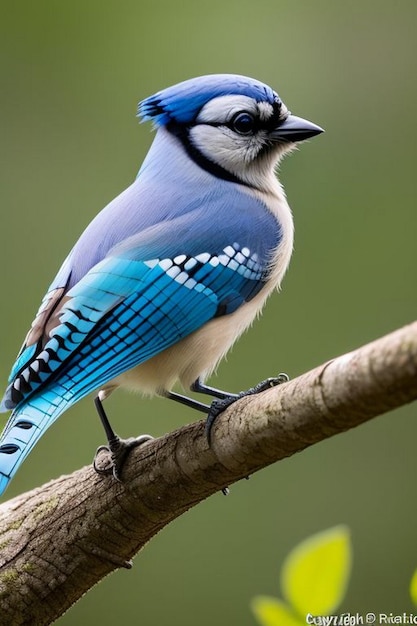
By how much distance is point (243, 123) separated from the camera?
3154mm

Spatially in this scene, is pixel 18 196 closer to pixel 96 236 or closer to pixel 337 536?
pixel 96 236

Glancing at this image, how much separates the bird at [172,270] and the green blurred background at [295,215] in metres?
1.74

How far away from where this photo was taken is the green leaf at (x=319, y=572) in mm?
1354

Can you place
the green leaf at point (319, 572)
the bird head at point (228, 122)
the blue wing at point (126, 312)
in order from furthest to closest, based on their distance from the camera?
1. the bird head at point (228, 122)
2. the blue wing at point (126, 312)
3. the green leaf at point (319, 572)

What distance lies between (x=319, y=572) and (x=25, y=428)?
1136mm

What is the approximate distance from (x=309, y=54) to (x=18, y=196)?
164cm

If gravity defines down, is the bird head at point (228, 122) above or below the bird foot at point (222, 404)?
above

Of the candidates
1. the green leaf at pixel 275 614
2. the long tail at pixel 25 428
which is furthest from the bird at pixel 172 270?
the green leaf at pixel 275 614

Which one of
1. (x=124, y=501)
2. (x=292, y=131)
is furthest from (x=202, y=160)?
(x=124, y=501)

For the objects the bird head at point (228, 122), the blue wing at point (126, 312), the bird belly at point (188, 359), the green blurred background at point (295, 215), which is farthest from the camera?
the green blurred background at point (295, 215)

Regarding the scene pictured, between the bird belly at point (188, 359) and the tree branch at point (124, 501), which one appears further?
the bird belly at point (188, 359)

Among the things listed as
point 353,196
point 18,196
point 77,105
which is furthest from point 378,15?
point 18,196

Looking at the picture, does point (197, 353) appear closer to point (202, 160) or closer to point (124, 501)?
point (124, 501)

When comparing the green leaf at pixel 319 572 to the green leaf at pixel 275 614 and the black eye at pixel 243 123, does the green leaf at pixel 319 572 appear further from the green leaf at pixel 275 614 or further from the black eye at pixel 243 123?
the black eye at pixel 243 123
